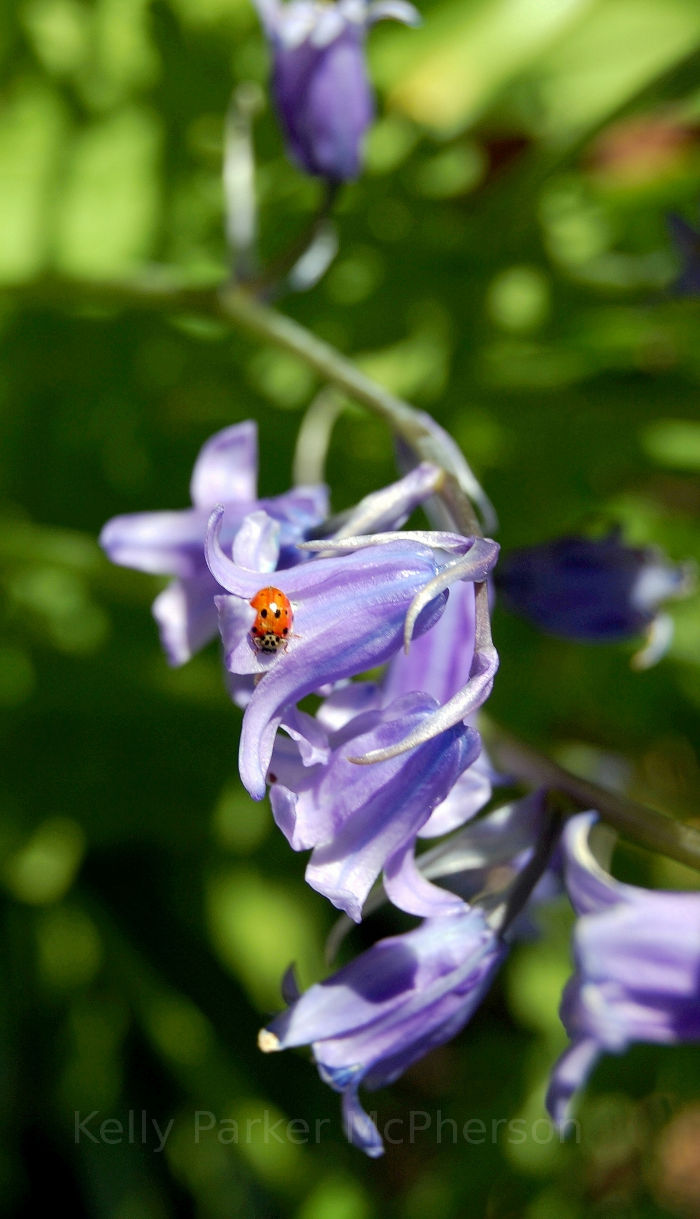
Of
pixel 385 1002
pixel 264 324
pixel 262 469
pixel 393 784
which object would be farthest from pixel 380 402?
pixel 262 469

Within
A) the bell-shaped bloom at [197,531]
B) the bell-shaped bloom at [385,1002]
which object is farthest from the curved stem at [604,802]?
the bell-shaped bloom at [197,531]

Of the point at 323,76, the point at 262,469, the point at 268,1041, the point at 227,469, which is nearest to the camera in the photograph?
the point at 268,1041

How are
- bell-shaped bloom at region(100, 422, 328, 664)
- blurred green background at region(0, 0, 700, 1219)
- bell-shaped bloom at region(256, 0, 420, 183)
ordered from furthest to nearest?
blurred green background at region(0, 0, 700, 1219) < bell-shaped bloom at region(256, 0, 420, 183) < bell-shaped bloom at region(100, 422, 328, 664)

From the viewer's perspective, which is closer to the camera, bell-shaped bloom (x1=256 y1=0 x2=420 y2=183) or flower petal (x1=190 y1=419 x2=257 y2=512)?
flower petal (x1=190 y1=419 x2=257 y2=512)

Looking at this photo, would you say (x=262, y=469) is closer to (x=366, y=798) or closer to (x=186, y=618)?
(x=186, y=618)

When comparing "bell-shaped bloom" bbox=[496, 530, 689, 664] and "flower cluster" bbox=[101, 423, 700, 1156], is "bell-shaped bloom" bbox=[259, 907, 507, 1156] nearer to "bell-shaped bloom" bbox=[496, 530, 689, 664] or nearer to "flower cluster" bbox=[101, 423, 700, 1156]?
"flower cluster" bbox=[101, 423, 700, 1156]

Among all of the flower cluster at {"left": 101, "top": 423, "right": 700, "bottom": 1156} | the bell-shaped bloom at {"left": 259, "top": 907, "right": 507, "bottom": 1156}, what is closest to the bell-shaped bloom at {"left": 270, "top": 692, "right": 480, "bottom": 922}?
the flower cluster at {"left": 101, "top": 423, "right": 700, "bottom": 1156}

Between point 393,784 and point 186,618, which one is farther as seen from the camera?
point 186,618

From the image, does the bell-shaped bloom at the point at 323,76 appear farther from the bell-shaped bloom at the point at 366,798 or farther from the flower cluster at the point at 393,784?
the bell-shaped bloom at the point at 366,798
